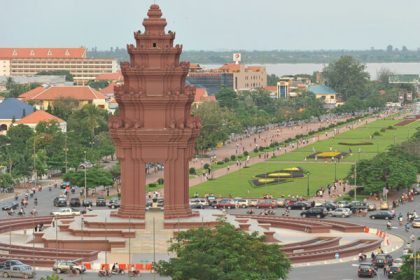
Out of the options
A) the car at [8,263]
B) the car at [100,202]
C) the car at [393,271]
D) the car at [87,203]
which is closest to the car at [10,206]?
the car at [87,203]

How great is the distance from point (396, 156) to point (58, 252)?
188 ft

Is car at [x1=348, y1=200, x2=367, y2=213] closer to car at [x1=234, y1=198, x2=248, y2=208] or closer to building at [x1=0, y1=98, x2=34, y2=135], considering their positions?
car at [x1=234, y1=198, x2=248, y2=208]

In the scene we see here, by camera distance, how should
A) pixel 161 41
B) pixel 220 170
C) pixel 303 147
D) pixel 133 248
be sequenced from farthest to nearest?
1. pixel 303 147
2. pixel 220 170
3. pixel 161 41
4. pixel 133 248

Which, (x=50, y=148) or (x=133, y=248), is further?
(x=50, y=148)

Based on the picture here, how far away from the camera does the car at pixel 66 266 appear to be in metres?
79.2

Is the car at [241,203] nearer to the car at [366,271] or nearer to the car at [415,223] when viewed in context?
the car at [415,223]

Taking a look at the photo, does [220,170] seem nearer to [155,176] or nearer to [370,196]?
[155,176]

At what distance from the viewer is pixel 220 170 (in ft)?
482

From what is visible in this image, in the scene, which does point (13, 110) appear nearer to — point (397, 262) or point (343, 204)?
point (343, 204)

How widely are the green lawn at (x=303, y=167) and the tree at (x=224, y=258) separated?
5540 centimetres

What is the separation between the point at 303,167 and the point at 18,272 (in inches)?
2886

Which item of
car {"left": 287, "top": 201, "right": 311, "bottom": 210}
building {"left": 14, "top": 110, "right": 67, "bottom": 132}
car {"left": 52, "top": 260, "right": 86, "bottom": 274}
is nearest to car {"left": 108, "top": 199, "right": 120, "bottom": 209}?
car {"left": 287, "top": 201, "right": 311, "bottom": 210}

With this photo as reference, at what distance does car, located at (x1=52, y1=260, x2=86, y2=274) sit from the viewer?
79250mm

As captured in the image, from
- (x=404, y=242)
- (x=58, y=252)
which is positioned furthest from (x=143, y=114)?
(x=404, y=242)
